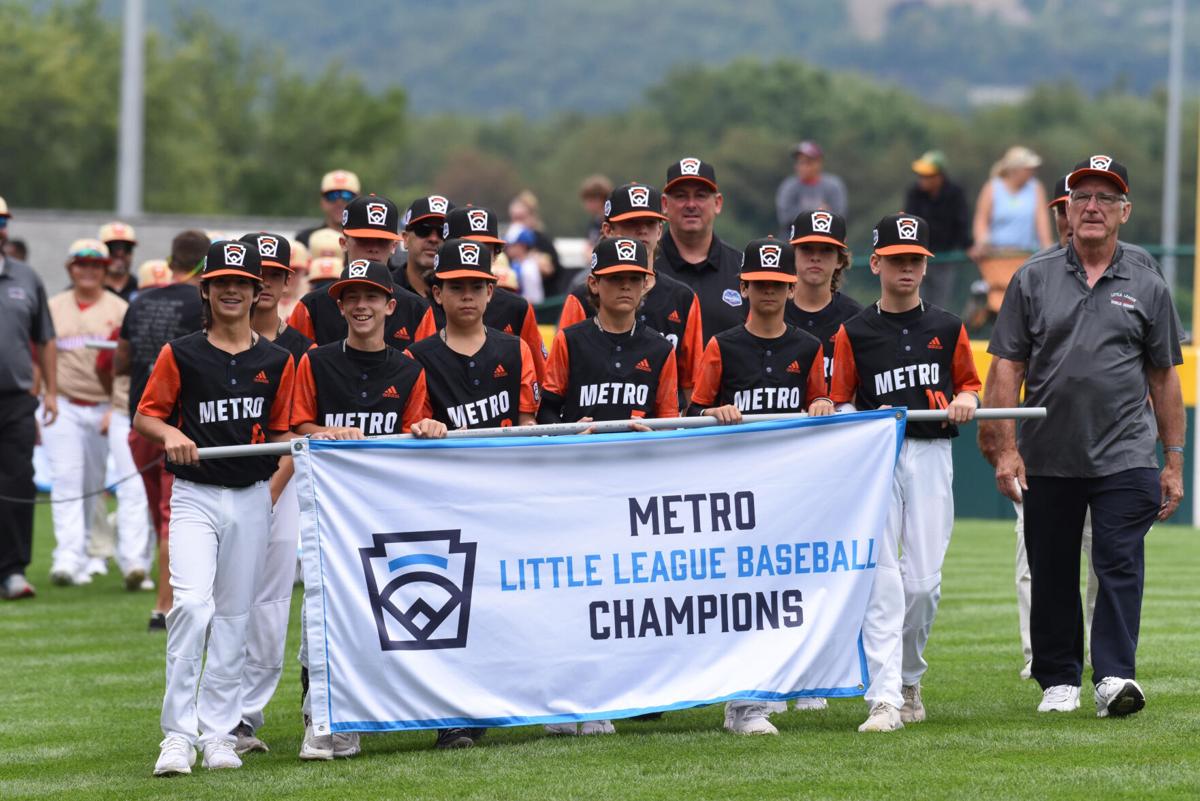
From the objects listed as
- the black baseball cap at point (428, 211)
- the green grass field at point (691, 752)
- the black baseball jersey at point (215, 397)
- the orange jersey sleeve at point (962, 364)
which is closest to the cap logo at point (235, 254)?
the black baseball jersey at point (215, 397)

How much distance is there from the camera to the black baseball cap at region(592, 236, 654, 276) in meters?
8.66

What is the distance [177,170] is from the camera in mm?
89375

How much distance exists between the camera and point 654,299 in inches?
369

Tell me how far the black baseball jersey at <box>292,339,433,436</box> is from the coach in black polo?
8.24 feet

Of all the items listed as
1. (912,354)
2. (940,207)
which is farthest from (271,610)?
(940,207)

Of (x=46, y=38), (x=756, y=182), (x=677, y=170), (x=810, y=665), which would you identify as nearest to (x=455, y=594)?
(x=810, y=665)

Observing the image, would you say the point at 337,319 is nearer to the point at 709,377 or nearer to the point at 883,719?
the point at 709,377

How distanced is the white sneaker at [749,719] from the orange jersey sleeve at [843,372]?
139 cm

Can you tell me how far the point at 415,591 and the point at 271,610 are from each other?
2.58 ft

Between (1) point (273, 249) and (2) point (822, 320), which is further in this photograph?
(2) point (822, 320)

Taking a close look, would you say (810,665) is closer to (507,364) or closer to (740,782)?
(740,782)

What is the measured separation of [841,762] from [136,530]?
7.51 meters

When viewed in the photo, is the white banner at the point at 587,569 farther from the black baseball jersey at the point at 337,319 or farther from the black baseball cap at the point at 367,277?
the black baseball jersey at the point at 337,319

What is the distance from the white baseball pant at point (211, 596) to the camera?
7.98 metres
